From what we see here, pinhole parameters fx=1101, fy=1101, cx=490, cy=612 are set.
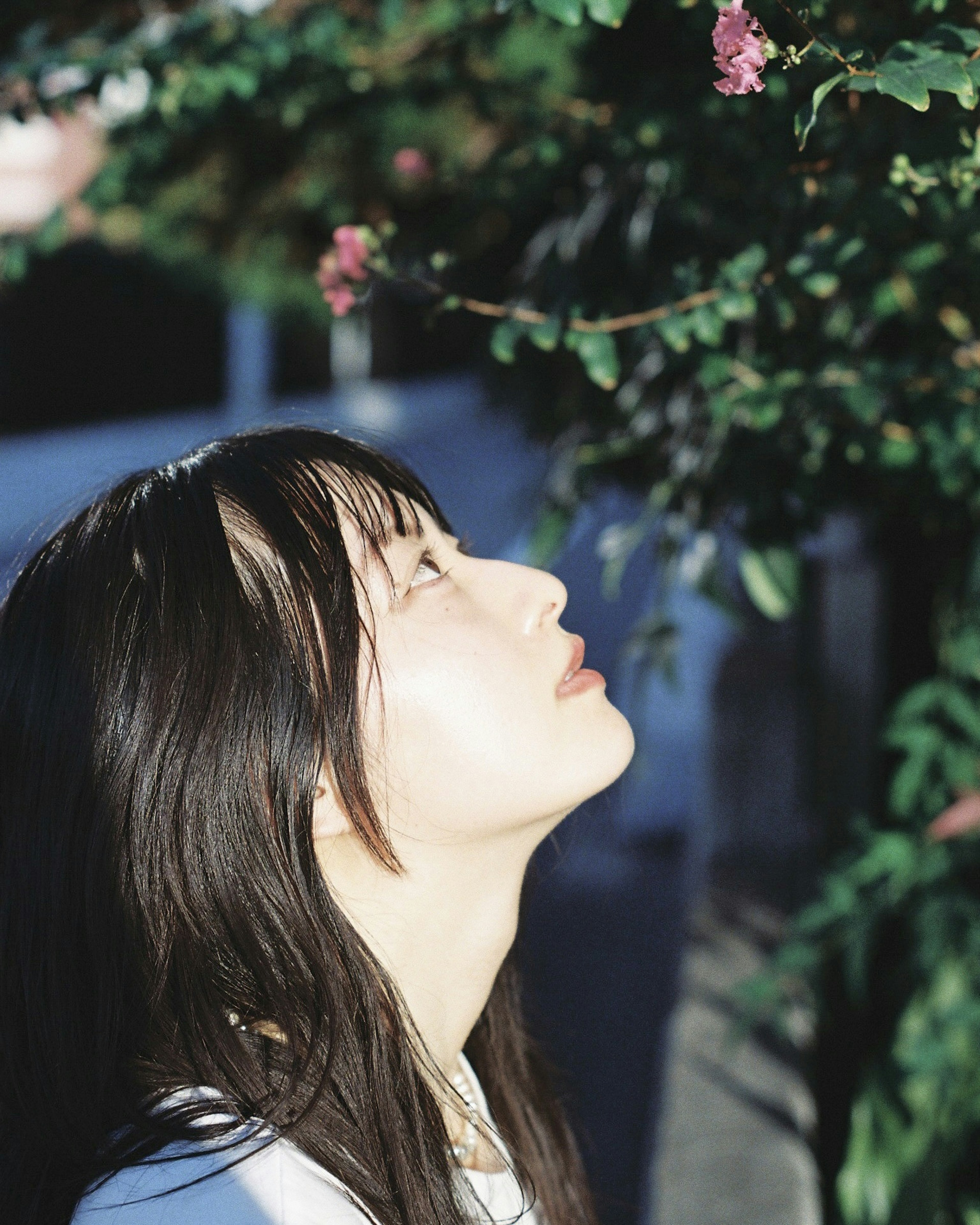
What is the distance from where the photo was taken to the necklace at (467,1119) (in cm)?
112

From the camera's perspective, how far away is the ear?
0.98m

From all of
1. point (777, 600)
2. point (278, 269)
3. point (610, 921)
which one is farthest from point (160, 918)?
point (278, 269)

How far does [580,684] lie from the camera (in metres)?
1.02

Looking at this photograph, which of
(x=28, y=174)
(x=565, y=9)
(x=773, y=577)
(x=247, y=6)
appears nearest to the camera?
(x=565, y=9)

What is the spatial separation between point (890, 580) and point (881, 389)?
47.7 inches

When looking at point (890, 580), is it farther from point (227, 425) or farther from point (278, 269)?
point (278, 269)

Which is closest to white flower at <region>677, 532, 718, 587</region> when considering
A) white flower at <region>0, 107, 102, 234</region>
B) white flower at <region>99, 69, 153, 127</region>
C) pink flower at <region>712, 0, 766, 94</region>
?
pink flower at <region>712, 0, 766, 94</region>

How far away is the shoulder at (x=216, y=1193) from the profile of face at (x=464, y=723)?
0.27m

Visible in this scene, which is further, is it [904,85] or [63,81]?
[63,81]

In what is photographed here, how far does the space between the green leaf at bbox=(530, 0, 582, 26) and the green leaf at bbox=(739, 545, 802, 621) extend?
0.77 m

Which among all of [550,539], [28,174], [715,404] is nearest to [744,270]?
[715,404]

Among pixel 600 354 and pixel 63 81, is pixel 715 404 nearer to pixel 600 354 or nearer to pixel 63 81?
pixel 600 354

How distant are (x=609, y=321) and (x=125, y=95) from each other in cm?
104

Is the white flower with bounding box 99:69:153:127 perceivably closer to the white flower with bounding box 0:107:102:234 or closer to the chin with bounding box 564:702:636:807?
the chin with bounding box 564:702:636:807
